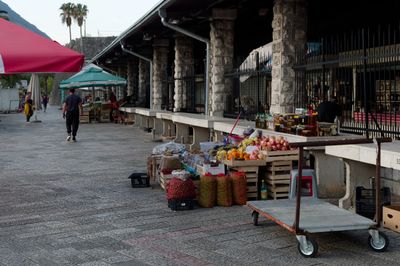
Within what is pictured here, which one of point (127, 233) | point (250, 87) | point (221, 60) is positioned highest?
point (221, 60)

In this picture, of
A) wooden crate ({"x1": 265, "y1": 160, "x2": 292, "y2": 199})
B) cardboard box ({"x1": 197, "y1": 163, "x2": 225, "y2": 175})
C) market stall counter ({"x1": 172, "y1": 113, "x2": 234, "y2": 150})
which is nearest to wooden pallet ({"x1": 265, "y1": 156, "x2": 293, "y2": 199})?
A: wooden crate ({"x1": 265, "y1": 160, "x2": 292, "y2": 199})

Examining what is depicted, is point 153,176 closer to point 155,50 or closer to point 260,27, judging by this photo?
point 260,27

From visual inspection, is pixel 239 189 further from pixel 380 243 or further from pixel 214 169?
pixel 380 243

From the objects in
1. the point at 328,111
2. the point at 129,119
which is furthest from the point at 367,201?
the point at 129,119

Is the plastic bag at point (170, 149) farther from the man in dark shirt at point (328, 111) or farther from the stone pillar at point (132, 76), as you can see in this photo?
the stone pillar at point (132, 76)

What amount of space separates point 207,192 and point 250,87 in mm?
5832

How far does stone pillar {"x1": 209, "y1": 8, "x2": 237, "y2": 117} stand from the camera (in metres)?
13.5

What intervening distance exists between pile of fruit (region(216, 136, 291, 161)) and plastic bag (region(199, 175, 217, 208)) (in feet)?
1.95

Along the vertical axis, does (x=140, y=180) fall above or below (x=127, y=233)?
above

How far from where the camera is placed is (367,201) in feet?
21.2

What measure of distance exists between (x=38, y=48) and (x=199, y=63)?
15.7 metres

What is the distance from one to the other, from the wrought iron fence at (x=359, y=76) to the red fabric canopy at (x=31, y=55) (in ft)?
12.9

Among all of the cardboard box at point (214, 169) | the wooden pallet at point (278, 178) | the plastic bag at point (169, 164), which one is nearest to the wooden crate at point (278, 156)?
the wooden pallet at point (278, 178)

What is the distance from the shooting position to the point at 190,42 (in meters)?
17.9
